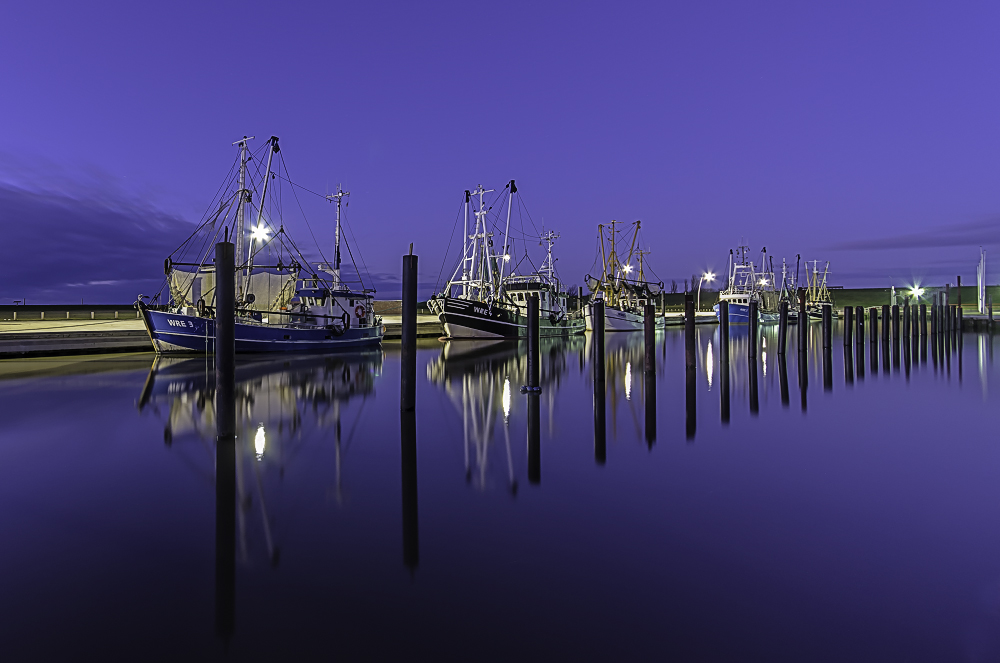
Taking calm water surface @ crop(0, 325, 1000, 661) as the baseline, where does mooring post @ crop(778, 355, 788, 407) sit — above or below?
above

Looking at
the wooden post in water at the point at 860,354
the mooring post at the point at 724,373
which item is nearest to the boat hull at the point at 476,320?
the wooden post in water at the point at 860,354

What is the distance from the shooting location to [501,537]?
4.86 metres

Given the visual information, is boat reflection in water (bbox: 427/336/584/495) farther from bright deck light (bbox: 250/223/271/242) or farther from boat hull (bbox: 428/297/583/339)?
bright deck light (bbox: 250/223/271/242)

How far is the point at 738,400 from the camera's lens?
12789 mm

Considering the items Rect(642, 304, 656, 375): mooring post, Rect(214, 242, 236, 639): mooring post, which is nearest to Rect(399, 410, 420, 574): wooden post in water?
Rect(214, 242, 236, 639): mooring post

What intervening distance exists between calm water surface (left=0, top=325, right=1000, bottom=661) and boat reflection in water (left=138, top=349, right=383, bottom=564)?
7 centimetres

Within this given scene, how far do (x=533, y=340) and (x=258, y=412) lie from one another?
5.80 metres

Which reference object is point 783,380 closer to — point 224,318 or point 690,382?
point 690,382

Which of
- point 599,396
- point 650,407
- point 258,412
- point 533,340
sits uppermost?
point 533,340

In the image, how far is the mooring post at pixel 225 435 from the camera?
14.3 feet

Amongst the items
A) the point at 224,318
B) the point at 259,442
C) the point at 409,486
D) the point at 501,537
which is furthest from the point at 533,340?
the point at 501,537

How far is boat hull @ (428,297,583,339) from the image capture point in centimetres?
3441

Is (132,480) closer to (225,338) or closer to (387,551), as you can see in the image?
(225,338)

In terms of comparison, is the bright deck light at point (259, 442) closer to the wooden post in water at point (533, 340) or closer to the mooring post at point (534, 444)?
the mooring post at point (534, 444)
